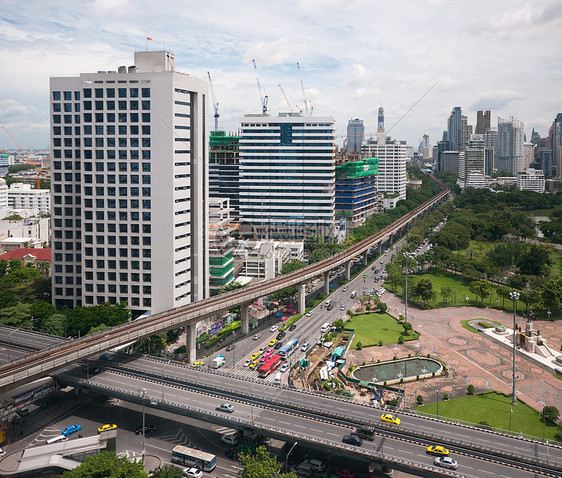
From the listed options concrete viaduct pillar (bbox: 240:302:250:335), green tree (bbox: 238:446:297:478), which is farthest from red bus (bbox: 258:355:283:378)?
green tree (bbox: 238:446:297:478)

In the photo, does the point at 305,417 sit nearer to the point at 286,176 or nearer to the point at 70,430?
the point at 70,430

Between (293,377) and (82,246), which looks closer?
(293,377)

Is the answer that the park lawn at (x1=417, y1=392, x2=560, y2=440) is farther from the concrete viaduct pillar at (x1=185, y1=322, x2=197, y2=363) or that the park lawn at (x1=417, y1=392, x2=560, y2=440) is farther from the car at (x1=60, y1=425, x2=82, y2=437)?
the car at (x1=60, y1=425, x2=82, y2=437)

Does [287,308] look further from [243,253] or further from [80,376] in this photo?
[80,376]

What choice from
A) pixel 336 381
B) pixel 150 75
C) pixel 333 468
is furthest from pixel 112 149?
pixel 333 468

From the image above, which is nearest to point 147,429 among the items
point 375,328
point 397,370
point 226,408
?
point 226,408
